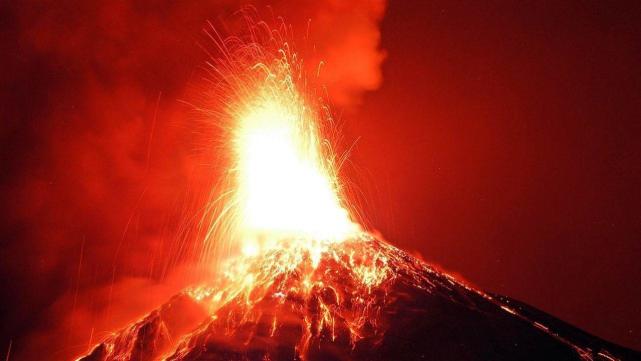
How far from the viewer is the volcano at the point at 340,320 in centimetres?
1005

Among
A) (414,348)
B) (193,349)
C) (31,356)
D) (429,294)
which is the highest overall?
(429,294)

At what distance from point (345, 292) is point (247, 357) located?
11.1ft

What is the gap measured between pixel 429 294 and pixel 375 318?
1898mm

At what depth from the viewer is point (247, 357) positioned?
9.43 metres

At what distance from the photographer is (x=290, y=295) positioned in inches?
463

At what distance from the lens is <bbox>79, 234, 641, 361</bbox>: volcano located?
10.1m

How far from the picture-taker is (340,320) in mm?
10977

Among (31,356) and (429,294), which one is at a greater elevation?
(429,294)

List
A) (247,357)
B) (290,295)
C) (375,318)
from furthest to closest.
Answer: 1. (290,295)
2. (375,318)
3. (247,357)

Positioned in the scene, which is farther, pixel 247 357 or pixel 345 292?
→ pixel 345 292

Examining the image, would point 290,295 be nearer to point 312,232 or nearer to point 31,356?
point 312,232

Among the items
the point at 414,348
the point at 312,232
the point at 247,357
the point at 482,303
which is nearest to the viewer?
the point at 247,357

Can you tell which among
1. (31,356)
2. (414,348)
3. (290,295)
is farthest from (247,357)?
(31,356)

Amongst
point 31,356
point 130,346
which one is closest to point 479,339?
point 130,346
